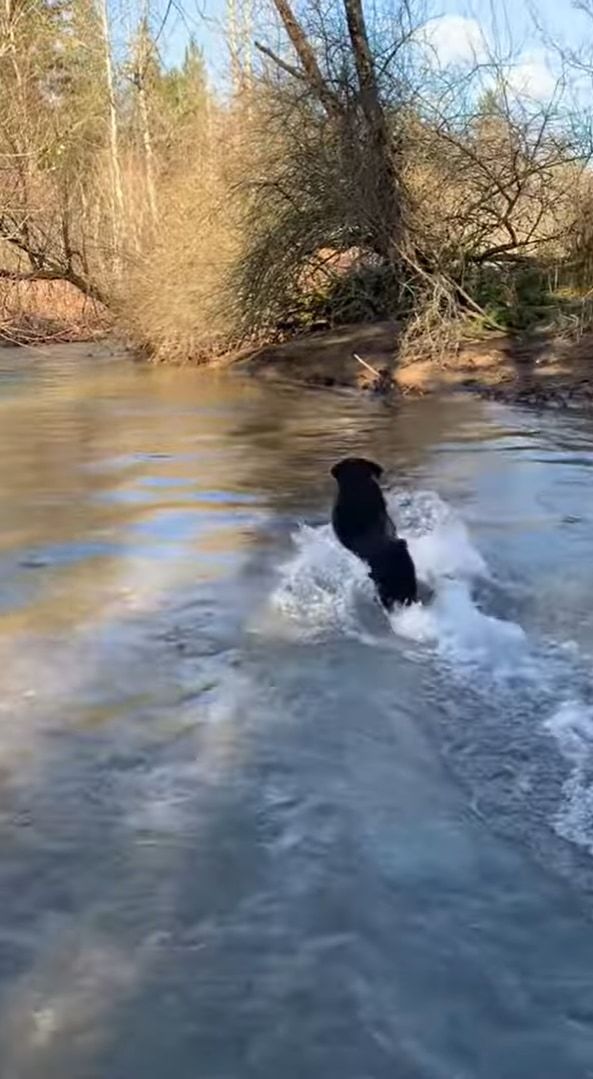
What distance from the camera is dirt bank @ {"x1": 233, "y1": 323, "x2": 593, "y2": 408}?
1761 centimetres

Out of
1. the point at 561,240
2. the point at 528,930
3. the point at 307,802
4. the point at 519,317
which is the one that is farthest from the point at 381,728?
the point at 561,240

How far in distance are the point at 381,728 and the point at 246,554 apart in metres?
3.43

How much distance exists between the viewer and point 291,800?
474cm

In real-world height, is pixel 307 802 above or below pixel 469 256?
below

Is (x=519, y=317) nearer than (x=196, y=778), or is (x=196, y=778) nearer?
(x=196, y=778)

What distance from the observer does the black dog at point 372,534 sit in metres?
7.11

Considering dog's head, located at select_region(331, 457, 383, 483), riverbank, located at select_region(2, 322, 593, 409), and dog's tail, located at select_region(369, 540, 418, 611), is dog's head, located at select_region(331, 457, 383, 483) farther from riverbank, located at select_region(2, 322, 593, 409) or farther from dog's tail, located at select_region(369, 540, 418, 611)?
riverbank, located at select_region(2, 322, 593, 409)

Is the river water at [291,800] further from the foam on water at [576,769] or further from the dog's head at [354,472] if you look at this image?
the dog's head at [354,472]

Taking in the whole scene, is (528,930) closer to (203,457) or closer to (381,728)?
(381,728)

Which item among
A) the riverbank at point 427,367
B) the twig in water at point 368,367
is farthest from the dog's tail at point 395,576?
the twig in water at point 368,367

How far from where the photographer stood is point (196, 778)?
4.94m

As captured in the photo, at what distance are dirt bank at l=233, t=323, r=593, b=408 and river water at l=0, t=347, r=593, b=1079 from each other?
7.99m

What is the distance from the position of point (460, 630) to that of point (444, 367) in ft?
43.5

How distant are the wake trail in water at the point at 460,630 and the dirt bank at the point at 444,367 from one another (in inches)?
340
